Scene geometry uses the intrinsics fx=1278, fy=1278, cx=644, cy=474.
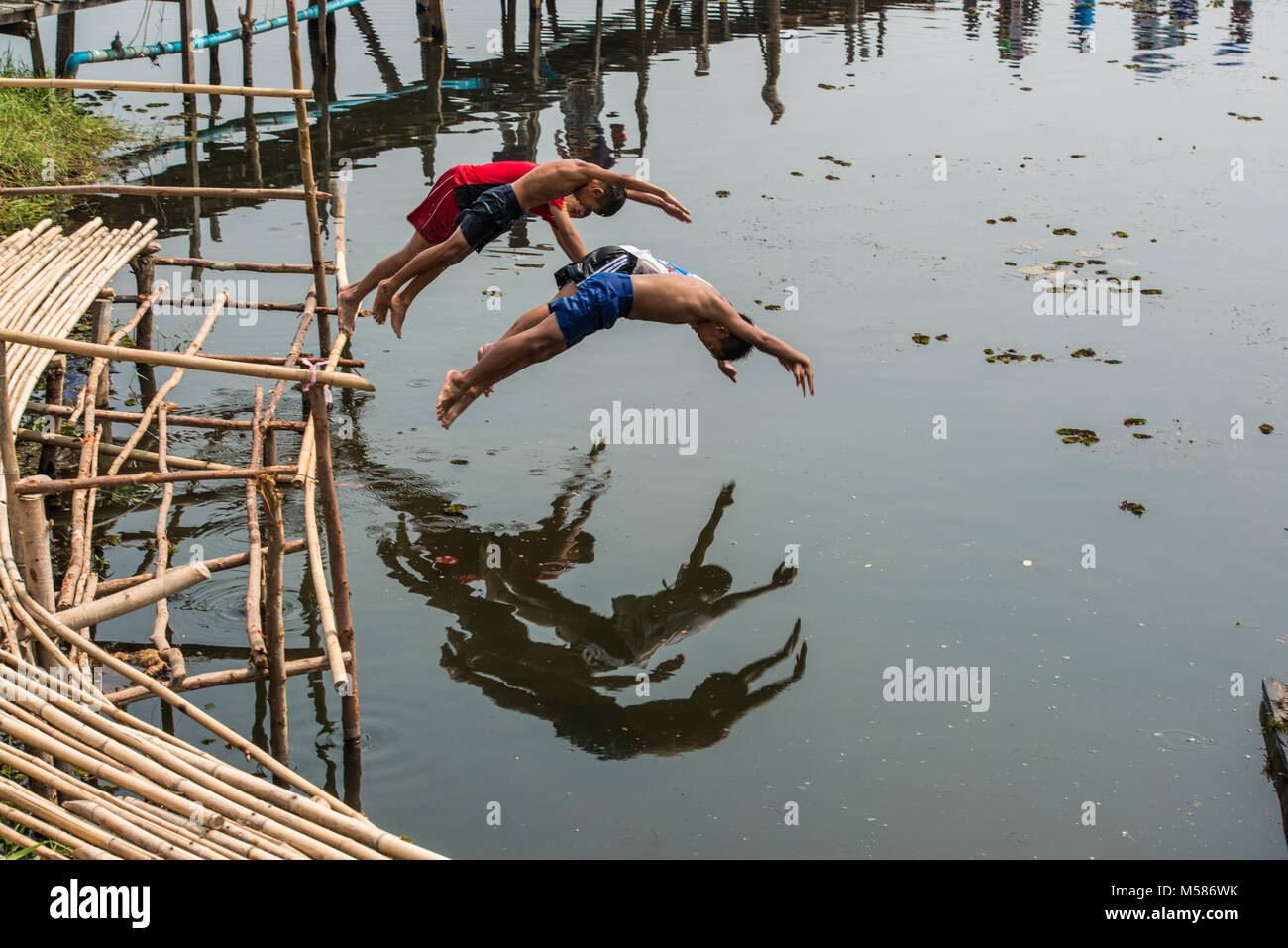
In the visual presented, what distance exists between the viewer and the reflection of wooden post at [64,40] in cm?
1371

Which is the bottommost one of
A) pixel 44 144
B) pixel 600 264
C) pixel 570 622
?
pixel 570 622

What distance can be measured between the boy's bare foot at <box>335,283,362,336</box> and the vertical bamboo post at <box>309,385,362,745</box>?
2.22 m

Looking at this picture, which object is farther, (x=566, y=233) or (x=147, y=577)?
(x=566, y=233)

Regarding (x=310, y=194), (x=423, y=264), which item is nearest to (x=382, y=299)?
(x=423, y=264)

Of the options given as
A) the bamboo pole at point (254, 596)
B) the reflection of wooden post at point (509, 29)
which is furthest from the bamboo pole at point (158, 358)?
the reflection of wooden post at point (509, 29)

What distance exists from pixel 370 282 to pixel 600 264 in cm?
141

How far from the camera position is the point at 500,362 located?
6891 millimetres

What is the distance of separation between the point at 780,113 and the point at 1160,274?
6.57m

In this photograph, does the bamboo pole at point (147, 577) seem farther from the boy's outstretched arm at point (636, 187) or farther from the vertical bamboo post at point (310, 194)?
the boy's outstretched arm at point (636, 187)

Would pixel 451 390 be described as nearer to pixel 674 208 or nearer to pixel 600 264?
pixel 600 264

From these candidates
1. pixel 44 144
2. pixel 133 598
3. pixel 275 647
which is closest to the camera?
pixel 133 598

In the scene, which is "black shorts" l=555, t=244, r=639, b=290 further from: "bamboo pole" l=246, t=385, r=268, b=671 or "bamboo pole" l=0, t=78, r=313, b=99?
"bamboo pole" l=246, t=385, r=268, b=671

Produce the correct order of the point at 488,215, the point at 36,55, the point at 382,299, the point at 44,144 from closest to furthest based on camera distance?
the point at 488,215 < the point at 382,299 < the point at 44,144 < the point at 36,55
